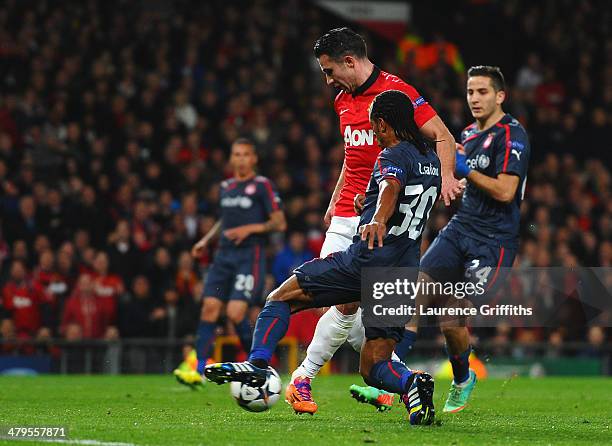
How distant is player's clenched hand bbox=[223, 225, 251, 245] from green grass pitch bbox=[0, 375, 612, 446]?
145cm

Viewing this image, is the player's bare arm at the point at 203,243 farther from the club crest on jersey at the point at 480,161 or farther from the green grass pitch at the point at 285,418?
the club crest on jersey at the point at 480,161

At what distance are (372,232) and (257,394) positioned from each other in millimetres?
1106

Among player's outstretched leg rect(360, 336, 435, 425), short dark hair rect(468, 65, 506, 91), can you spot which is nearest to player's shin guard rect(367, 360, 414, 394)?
player's outstretched leg rect(360, 336, 435, 425)

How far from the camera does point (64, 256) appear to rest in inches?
580

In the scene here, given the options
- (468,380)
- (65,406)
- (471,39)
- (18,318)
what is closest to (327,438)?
(468,380)

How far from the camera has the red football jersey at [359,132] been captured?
25.8ft

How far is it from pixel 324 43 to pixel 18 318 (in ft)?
26.1

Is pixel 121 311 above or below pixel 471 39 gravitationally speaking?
below

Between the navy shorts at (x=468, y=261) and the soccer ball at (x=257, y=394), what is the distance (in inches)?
83.0

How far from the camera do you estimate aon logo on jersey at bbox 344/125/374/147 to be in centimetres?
786

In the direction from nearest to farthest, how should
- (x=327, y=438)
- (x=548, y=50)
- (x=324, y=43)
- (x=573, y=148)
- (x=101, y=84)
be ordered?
(x=327, y=438)
(x=324, y=43)
(x=101, y=84)
(x=573, y=148)
(x=548, y=50)

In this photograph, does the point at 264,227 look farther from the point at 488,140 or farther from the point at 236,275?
the point at 488,140

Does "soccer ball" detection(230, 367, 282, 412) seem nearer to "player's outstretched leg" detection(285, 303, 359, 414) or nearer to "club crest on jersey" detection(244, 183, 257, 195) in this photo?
"player's outstretched leg" detection(285, 303, 359, 414)

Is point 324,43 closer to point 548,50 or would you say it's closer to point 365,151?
point 365,151
